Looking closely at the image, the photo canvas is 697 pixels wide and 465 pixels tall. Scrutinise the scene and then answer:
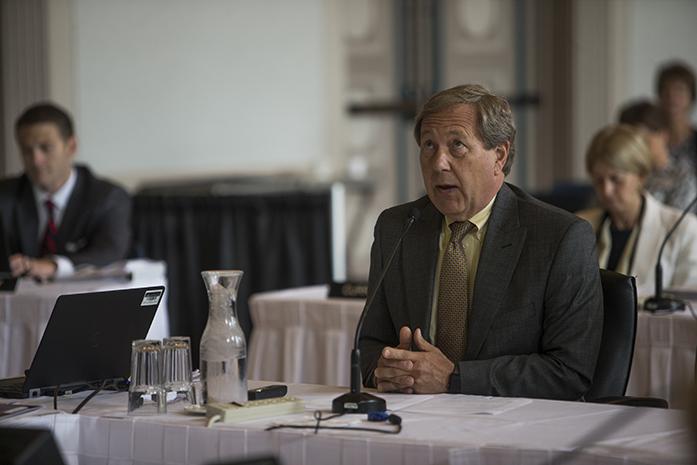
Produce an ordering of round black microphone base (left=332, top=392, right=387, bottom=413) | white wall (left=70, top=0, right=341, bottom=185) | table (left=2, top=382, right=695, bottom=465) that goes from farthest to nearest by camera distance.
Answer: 1. white wall (left=70, top=0, right=341, bottom=185)
2. round black microphone base (left=332, top=392, right=387, bottom=413)
3. table (left=2, top=382, right=695, bottom=465)

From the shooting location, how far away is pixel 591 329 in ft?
8.23

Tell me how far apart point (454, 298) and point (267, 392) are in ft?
1.88

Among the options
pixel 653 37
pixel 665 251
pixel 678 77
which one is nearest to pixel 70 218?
pixel 665 251

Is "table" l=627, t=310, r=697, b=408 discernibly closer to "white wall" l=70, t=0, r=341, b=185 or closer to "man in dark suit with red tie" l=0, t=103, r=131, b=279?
"man in dark suit with red tie" l=0, t=103, r=131, b=279

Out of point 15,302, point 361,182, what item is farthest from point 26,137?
point 361,182

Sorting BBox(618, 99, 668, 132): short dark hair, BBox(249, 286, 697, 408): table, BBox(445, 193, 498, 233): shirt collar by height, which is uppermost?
BBox(618, 99, 668, 132): short dark hair

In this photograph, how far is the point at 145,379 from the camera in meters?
2.20

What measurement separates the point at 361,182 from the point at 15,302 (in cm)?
554

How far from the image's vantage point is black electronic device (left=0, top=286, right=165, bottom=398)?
2.26 meters

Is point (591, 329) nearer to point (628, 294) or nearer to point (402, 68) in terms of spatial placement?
point (628, 294)

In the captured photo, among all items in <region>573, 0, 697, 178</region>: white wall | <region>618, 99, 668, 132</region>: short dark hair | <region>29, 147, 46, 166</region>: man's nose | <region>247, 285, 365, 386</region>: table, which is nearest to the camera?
<region>247, 285, 365, 386</region>: table

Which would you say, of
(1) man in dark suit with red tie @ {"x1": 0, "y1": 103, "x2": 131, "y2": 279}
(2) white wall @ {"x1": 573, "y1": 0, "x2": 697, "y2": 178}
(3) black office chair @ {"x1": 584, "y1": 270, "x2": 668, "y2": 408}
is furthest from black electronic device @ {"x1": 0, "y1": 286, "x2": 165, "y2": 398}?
(2) white wall @ {"x1": 573, "y1": 0, "x2": 697, "y2": 178}

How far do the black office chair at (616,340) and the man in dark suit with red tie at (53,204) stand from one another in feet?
8.46

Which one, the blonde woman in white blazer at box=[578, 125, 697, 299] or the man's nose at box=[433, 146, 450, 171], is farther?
the blonde woman in white blazer at box=[578, 125, 697, 299]
